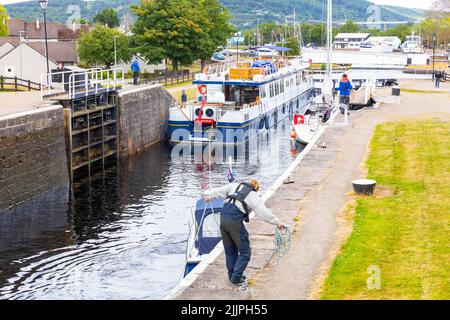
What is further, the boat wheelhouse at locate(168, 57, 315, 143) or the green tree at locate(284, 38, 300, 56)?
the green tree at locate(284, 38, 300, 56)

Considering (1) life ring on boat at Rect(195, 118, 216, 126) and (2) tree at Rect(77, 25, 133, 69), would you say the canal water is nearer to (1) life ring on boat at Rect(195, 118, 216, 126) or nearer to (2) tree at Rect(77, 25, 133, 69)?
(1) life ring on boat at Rect(195, 118, 216, 126)

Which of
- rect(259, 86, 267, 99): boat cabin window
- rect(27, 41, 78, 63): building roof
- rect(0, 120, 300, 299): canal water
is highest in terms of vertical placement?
rect(27, 41, 78, 63): building roof

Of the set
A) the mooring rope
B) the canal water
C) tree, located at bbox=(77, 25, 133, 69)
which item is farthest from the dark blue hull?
tree, located at bbox=(77, 25, 133, 69)

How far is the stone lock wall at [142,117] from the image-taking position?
128 ft

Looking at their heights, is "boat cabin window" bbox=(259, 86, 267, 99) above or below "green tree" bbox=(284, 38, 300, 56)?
below

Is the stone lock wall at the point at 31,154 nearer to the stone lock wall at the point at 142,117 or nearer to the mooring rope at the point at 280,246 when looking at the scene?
the stone lock wall at the point at 142,117

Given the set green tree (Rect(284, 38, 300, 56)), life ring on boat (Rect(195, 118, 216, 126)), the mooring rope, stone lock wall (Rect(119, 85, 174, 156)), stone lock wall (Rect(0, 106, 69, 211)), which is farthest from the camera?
green tree (Rect(284, 38, 300, 56))

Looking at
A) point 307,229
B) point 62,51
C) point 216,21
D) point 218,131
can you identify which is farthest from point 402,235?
point 62,51

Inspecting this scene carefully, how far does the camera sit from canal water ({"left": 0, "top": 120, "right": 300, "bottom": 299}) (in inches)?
→ 731

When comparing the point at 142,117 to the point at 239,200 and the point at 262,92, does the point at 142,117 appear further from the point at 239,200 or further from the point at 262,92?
the point at 239,200

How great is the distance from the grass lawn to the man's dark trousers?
156 centimetres

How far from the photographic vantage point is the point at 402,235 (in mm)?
16656

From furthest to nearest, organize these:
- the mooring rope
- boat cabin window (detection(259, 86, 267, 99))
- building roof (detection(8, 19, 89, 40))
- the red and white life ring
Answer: building roof (detection(8, 19, 89, 40)) < boat cabin window (detection(259, 86, 267, 99)) < the red and white life ring < the mooring rope
